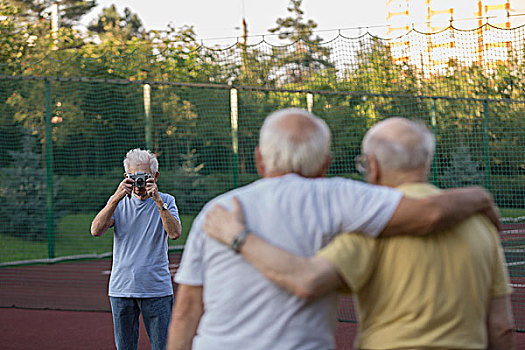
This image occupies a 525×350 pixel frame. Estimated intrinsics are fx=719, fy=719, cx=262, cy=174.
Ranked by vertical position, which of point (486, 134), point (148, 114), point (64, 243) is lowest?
point (64, 243)

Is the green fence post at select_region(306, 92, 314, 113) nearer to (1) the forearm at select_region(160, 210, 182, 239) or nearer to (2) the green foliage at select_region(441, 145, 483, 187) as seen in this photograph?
(2) the green foliage at select_region(441, 145, 483, 187)

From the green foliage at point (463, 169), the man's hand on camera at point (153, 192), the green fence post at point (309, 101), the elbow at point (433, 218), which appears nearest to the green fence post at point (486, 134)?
the green foliage at point (463, 169)

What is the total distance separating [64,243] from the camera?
13.3 metres

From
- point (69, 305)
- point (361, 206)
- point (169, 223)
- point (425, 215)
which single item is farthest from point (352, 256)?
point (69, 305)

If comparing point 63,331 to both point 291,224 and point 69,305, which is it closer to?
point 69,305

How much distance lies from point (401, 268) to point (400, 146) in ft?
1.24

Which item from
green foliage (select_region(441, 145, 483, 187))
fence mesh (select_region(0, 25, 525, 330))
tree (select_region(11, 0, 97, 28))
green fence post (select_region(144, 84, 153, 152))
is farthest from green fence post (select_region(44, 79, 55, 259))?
tree (select_region(11, 0, 97, 28))

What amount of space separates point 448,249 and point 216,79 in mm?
10851

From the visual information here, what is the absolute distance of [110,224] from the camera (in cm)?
464

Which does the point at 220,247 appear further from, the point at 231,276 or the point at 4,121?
the point at 4,121

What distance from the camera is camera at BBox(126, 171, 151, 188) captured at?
4.64 m

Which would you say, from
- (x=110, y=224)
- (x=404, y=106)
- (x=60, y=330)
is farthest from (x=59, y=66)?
(x=110, y=224)

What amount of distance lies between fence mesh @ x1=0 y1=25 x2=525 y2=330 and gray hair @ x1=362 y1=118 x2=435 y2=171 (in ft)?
21.9

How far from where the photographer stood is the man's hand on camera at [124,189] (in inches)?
180
